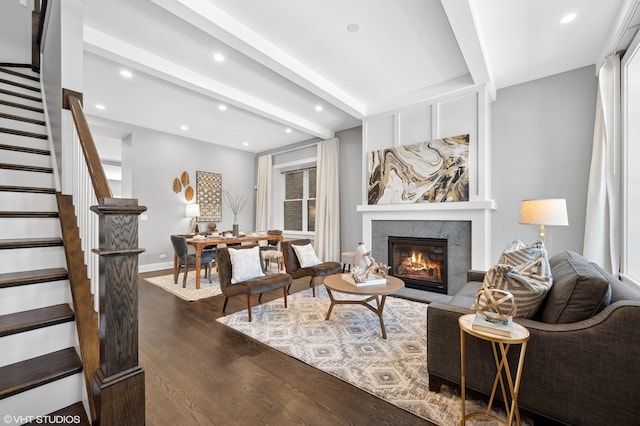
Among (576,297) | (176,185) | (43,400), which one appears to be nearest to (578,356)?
(576,297)

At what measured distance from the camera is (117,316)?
3.52 feet

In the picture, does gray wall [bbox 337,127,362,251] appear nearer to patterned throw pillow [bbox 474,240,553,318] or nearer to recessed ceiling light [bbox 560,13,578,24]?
recessed ceiling light [bbox 560,13,578,24]

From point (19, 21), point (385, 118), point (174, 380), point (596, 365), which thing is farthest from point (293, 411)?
point (19, 21)

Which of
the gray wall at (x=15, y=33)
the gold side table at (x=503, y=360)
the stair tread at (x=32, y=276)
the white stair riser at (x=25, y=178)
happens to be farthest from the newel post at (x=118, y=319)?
the gray wall at (x=15, y=33)

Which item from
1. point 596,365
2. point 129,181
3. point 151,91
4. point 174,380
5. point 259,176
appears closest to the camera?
point 596,365

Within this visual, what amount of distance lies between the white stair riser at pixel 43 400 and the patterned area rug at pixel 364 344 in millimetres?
1361

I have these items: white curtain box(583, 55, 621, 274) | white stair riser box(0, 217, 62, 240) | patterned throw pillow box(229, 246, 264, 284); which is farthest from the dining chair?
white curtain box(583, 55, 621, 274)

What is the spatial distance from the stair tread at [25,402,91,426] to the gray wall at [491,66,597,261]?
175 inches

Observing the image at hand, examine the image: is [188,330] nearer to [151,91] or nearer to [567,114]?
[151,91]

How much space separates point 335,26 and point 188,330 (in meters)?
3.35

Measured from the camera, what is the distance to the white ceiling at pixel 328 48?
2379 mm

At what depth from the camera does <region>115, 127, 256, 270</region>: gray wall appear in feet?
17.8

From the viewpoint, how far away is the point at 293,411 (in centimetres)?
160

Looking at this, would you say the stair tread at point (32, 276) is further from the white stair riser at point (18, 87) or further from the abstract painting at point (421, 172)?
the abstract painting at point (421, 172)
